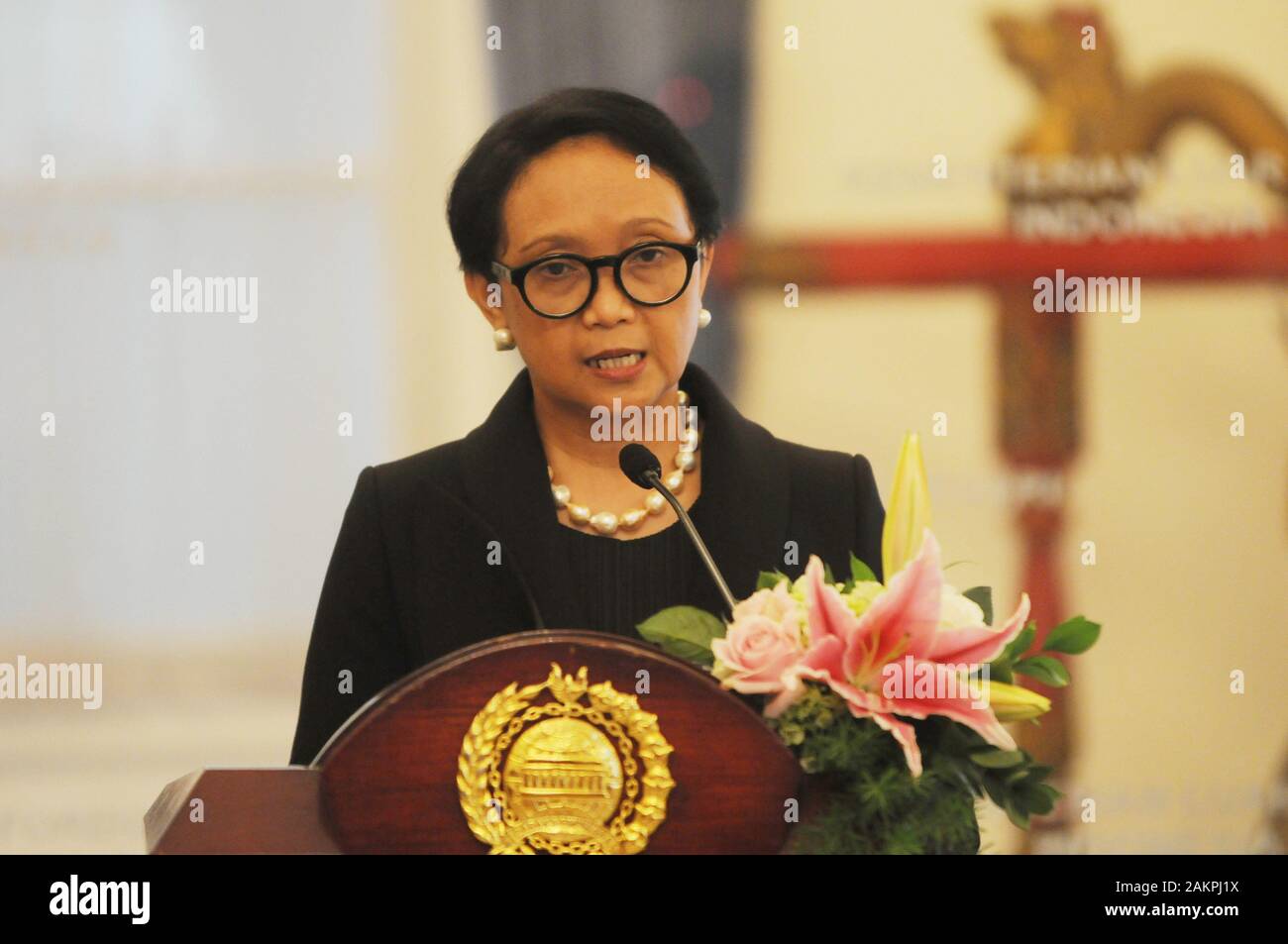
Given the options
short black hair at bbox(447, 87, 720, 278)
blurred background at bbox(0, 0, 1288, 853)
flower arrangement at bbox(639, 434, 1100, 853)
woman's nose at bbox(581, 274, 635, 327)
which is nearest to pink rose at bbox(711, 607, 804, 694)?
flower arrangement at bbox(639, 434, 1100, 853)

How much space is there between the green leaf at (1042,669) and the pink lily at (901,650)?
62 millimetres

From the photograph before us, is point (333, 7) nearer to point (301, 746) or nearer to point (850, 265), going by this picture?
point (850, 265)

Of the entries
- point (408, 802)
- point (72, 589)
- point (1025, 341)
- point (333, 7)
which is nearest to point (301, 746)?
point (408, 802)

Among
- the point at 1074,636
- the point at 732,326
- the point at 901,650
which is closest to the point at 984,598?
the point at 1074,636

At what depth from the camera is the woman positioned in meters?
1.81

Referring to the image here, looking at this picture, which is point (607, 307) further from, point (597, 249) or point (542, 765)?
point (542, 765)

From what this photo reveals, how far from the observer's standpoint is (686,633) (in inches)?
51.8

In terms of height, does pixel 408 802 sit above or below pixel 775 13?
below

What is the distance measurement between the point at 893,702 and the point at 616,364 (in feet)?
2.38

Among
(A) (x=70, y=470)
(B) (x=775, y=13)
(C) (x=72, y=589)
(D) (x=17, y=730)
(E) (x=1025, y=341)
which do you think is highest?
(B) (x=775, y=13)

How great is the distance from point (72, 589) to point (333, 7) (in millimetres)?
1076

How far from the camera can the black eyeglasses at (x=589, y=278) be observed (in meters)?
1.81

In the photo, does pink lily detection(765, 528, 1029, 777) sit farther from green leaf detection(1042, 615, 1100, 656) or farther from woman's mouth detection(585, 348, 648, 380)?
woman's mouth detection(585, 348, 648, 380)

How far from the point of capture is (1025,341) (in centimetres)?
289
